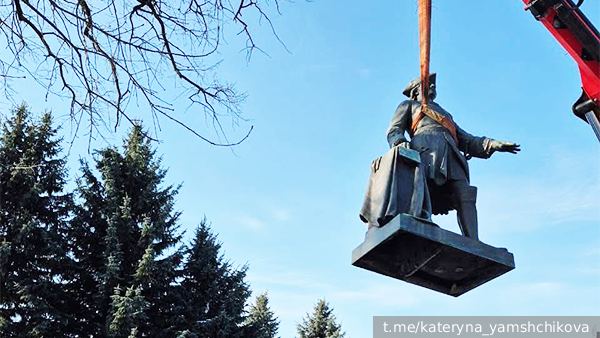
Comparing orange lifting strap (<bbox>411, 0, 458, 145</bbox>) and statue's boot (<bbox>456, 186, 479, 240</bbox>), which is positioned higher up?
orange lifting strap (<bbox>411, 0, 458, 145</bbox>)

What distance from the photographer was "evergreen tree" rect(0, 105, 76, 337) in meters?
12.2

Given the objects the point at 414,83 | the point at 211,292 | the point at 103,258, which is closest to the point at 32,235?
the point at 103,258

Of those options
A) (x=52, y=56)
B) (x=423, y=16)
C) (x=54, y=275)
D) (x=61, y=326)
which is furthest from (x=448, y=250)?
(x=54, y=275)

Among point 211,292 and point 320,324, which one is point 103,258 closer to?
point 211,292

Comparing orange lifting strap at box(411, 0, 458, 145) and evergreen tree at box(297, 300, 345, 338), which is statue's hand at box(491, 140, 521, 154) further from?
evergreen tree at box(297, 300, 345, 338)

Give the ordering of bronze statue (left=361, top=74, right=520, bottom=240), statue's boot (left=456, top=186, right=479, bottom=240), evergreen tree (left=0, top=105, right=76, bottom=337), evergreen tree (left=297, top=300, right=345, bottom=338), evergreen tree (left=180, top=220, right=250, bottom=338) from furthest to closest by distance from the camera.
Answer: evergreen tree (left=297, top=300, right=345, bottom=338) → evergreen tree (left=180, top=220, right=250, bottom=338) → evergreen tree (left=0, top=105, right=76, bottom=337) → statue's boot (left=456, top=186, right=479, bottom=240) → bronze statue (left=361, top=74, right=520, bottom=240)

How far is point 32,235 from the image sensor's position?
13.1 metres

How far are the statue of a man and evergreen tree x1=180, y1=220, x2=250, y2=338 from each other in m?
10.7

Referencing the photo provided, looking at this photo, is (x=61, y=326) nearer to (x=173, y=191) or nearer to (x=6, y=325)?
(x=6, y=325)

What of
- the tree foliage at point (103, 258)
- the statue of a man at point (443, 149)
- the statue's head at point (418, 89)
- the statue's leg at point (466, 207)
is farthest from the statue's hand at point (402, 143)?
the tree foliage at point (103, 258)

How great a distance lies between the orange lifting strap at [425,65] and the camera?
133 inches

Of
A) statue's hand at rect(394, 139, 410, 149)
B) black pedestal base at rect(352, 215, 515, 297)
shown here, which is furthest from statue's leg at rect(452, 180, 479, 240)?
statue's hand at rect(394, 139, 410, 149)

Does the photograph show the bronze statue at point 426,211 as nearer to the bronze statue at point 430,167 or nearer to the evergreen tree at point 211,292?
the bronze statue at point 430,167

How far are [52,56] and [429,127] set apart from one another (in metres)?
2.52
